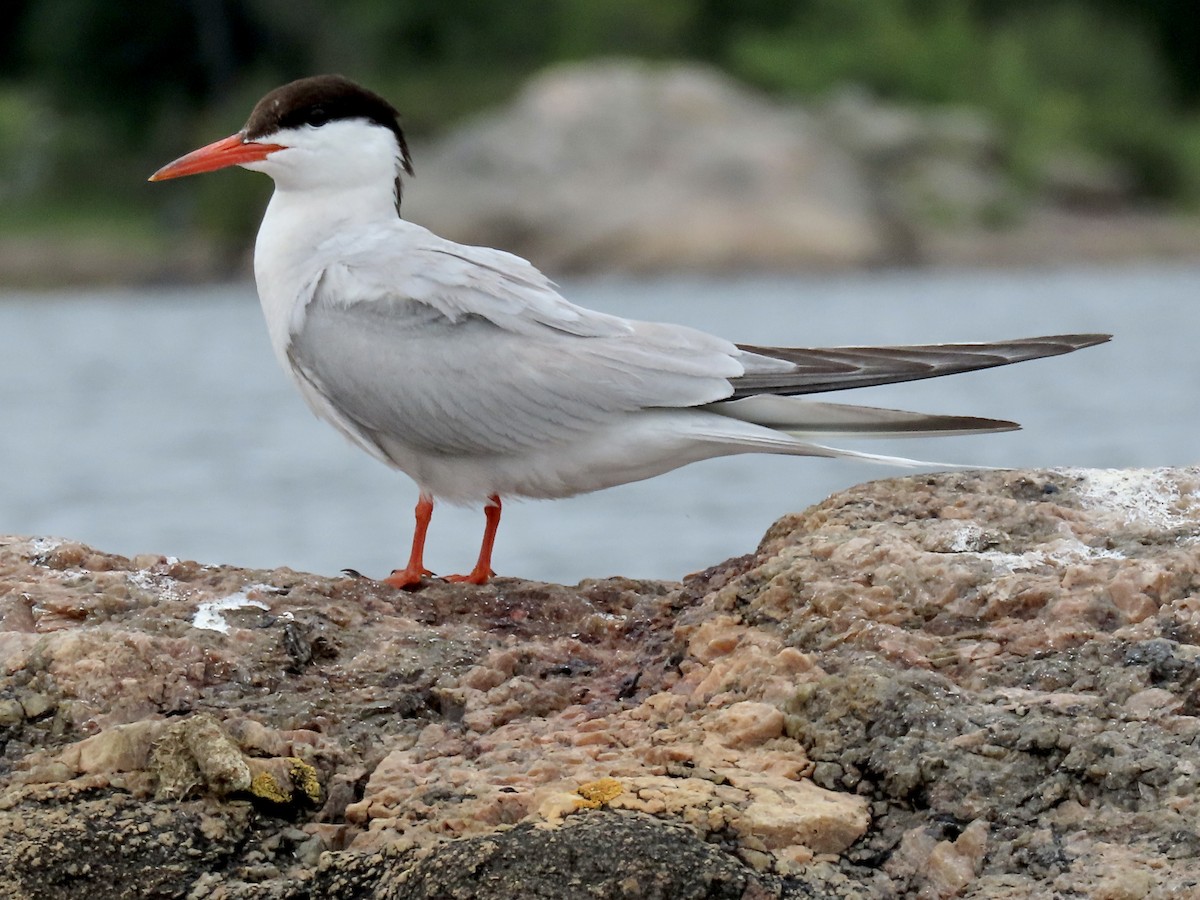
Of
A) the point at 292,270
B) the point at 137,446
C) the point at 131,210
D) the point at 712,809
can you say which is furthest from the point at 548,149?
the point at 712,809

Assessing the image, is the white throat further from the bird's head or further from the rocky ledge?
the rocky ledge

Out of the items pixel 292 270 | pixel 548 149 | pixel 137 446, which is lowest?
pixel 137 446

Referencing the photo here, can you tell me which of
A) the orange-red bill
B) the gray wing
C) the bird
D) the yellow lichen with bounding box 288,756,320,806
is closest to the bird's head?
the orange-red bill

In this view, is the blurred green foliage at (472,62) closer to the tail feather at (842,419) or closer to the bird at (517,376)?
the bird at (517,376)

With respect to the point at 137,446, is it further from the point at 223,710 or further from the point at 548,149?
the point at 548,149

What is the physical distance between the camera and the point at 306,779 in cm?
310

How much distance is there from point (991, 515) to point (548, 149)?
2679cm

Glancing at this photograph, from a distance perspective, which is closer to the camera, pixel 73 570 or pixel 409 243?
pixel 73 570

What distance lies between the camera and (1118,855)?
2850 millimetres

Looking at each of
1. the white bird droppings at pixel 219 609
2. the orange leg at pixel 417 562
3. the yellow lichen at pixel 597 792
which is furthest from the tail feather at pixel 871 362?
the yellow lichen at pixel 597 792

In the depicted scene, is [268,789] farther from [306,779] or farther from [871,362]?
[871,362]

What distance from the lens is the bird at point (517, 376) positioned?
157 inches

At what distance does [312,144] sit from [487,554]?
122 cm

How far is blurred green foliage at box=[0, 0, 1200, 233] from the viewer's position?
112ft
